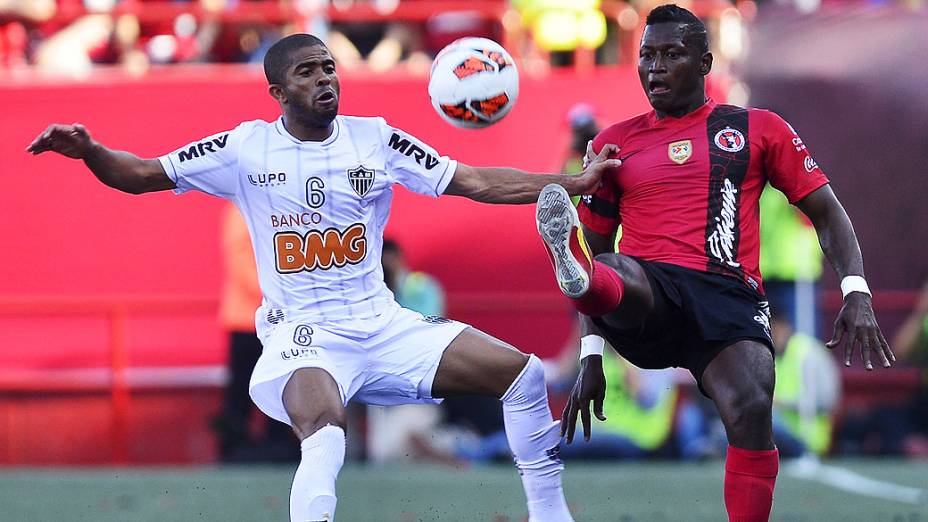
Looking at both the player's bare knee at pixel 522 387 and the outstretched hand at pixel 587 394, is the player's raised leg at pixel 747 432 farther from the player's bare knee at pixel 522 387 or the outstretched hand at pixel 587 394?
the player's bare knee at pixel 522 387

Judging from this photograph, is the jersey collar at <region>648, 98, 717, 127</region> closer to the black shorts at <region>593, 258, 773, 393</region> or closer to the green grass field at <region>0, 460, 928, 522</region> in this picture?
the black shorts at <region>593, 258, 773, 393</region>

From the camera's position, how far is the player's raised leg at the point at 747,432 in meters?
5.99

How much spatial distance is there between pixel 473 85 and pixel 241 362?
19.3 ft

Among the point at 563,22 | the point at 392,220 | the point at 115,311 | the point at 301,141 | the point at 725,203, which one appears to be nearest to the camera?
the point at 725,203

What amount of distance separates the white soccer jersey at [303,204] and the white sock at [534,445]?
0.75 metres

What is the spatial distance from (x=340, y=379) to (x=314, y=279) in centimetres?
51

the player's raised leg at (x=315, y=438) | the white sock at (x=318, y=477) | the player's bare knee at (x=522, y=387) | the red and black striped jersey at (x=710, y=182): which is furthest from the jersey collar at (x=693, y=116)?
the white sock at (x=318, y=477)

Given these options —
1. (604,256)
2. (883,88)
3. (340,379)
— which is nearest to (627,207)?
(604,256)

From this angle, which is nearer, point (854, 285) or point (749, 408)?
point (749, 408)

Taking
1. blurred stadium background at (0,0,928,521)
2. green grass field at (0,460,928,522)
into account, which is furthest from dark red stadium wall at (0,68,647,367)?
green grass field at (0,460,928,522)

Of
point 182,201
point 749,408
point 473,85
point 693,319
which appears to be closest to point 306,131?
point 473,85

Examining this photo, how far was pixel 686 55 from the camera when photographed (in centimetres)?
636

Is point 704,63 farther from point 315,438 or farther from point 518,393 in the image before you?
point 315,438

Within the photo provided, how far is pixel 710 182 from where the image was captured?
6.34 meters
